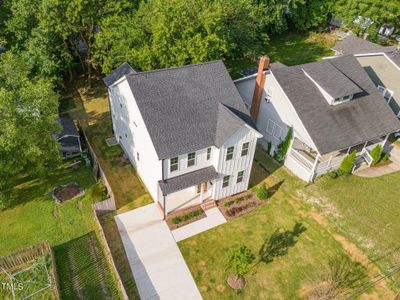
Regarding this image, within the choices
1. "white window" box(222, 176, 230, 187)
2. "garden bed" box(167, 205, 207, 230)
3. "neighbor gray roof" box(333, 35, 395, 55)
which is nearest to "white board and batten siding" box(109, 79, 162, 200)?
"garden bed" box(167, 205, 207, 230)

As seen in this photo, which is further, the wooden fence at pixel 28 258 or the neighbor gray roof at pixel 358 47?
the neighbor gray roof at pixel 358 47

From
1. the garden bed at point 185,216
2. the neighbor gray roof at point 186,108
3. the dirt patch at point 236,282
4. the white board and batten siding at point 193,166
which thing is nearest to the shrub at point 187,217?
the garden bed at point 185,216

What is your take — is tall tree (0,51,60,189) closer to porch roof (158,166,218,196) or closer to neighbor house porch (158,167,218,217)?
porch roof (158,166,218,196)

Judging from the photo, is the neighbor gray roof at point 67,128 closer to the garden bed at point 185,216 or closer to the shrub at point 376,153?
the garden bed at point 185,216

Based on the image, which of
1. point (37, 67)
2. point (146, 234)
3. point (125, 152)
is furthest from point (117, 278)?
point (37, 67)

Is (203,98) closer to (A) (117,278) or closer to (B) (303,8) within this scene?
(A) (117,278)

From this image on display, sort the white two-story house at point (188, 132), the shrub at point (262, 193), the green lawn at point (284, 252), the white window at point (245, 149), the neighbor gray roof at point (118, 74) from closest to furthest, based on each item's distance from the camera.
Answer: the green lawn at point (284, 252) → the white two-story house at point (188, 132) → the white window at point (245, 149) → the shrub at point (262, 193) → the neighbor gray roof at point (118, 74)
